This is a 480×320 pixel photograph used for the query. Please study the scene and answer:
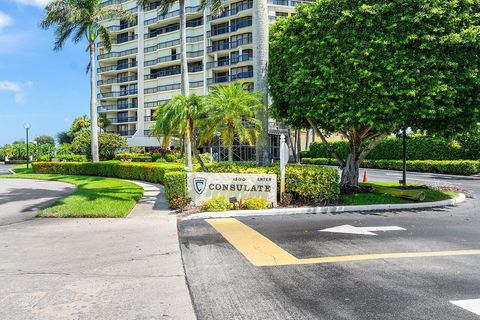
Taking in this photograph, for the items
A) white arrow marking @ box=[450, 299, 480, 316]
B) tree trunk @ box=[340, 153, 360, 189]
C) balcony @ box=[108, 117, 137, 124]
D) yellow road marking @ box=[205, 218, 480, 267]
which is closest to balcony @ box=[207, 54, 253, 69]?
balcony @ box=[108, 117, 137, 124]

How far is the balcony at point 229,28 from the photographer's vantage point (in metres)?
53.2

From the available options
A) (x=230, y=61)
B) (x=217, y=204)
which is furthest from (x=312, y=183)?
(x=230, y=61)

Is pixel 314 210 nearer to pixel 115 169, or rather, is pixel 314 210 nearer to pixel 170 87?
pixel 115 169

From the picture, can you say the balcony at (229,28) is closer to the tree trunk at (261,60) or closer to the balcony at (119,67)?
the balcony at (119,67)

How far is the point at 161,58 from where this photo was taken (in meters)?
61.7

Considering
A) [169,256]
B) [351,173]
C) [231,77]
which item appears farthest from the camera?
[231,77]

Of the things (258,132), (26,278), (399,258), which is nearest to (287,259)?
(399,258)

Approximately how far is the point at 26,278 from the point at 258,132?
9839 mm

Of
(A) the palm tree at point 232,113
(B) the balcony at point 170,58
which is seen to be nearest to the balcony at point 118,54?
(B) the balcony at point 170,58

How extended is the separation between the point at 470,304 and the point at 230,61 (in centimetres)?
5285

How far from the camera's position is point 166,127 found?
13656 millimetres

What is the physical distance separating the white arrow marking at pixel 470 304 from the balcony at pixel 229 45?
51.3 meters

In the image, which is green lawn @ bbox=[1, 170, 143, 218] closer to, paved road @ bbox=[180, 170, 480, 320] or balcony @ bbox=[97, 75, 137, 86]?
paved road @ bbox=[180, 170, 480, 320]

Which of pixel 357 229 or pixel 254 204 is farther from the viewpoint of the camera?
pixel 254 204
